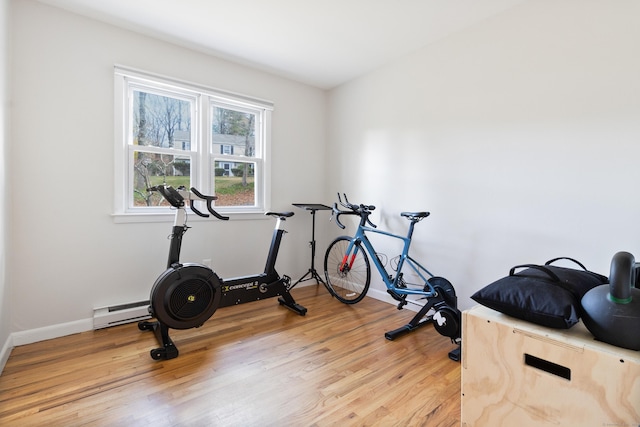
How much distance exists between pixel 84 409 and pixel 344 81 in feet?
12.5

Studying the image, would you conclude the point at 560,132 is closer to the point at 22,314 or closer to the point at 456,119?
the point at 456,119

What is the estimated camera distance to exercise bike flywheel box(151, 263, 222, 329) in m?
2.26

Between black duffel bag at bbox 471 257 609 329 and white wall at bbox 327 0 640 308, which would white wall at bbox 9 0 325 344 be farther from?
black duffel bag at bbox 471 257 609 329

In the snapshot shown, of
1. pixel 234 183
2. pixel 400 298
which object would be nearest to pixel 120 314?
pixel 234 183

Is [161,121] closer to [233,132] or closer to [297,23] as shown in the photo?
[233,132]

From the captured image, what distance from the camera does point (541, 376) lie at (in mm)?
1188

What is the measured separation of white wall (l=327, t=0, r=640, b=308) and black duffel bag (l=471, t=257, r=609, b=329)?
890 millimetres

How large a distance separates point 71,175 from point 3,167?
452mm

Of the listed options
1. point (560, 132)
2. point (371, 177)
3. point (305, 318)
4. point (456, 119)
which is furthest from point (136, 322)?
point (560, 132)

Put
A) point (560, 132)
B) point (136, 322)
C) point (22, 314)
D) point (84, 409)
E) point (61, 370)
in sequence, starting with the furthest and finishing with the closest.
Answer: point (136, 322) < point (22, 314) < point (560, 132) < point (61, 370) < point (84, 409)

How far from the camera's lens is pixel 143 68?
9.30ft

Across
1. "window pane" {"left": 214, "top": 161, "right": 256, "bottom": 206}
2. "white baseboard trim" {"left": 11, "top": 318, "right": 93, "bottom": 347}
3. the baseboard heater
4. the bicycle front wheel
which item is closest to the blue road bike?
the bicycle front wheel

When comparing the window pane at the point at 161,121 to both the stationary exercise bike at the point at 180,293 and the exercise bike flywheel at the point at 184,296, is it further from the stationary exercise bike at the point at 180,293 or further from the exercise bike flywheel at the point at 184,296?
the exercise bike flywheel at the point at 184,296

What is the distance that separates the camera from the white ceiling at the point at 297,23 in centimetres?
240
